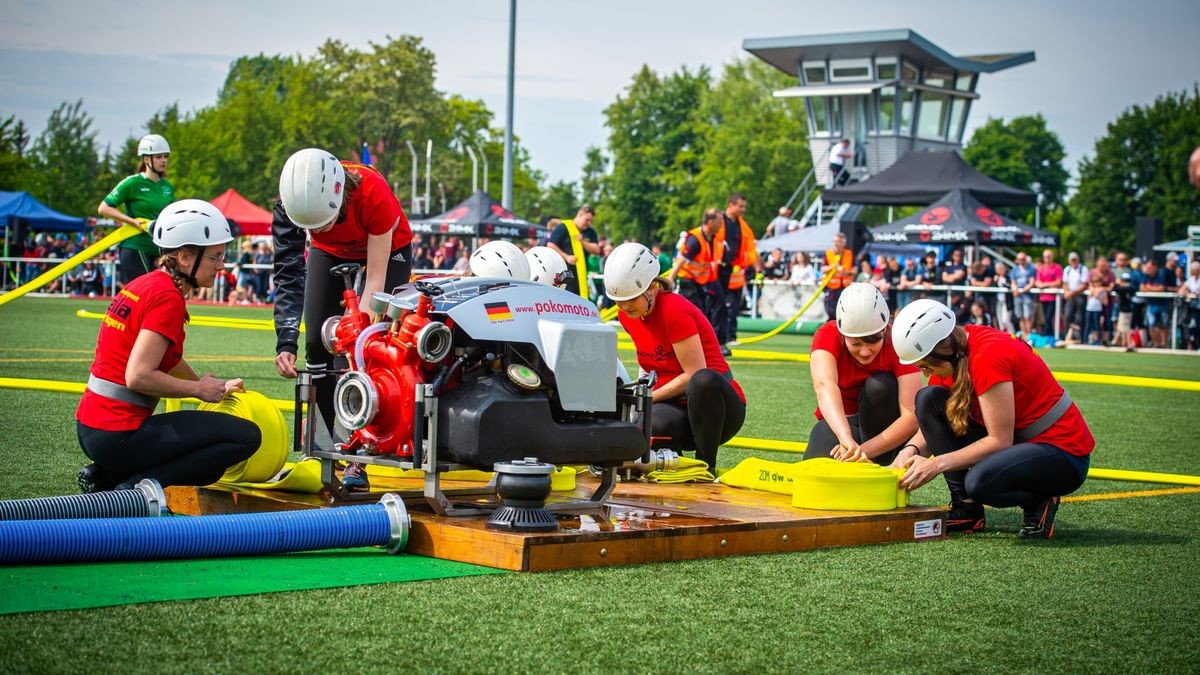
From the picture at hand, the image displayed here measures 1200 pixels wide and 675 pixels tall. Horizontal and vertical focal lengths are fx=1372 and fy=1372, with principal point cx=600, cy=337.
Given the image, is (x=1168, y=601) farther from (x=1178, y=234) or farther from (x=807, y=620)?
(x=1178, y=234)

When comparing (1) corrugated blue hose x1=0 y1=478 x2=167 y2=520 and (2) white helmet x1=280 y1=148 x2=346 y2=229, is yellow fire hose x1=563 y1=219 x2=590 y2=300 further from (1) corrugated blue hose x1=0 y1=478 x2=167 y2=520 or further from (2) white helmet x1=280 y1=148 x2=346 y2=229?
(1) corrugated blue hose x1=0 y1=478 x2=167 y2=520

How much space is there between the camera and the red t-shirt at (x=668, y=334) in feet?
24.7

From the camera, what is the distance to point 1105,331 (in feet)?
92.0

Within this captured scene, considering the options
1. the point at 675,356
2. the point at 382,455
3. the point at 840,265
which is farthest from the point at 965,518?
the point at 840,265


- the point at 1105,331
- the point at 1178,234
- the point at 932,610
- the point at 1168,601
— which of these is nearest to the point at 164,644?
the point at 932,610

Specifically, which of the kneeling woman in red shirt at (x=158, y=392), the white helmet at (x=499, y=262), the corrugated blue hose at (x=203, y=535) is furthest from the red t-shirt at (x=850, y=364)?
the kneeling woman in red shirt at (x=158, y=392)

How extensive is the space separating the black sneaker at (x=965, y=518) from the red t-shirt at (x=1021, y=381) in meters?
0.46

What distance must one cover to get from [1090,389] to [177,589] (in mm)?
14187

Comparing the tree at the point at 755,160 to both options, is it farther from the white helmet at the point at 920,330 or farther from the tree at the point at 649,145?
the white helmet at the point at 920,330

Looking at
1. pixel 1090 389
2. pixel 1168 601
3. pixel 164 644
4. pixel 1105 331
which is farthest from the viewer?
pixel 1105 331

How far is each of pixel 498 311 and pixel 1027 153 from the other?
334 feet

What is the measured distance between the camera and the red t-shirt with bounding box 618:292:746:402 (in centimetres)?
752

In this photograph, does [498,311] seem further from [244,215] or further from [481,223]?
[244,215]

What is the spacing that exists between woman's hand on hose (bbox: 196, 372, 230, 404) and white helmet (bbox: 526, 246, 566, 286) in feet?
6.53
